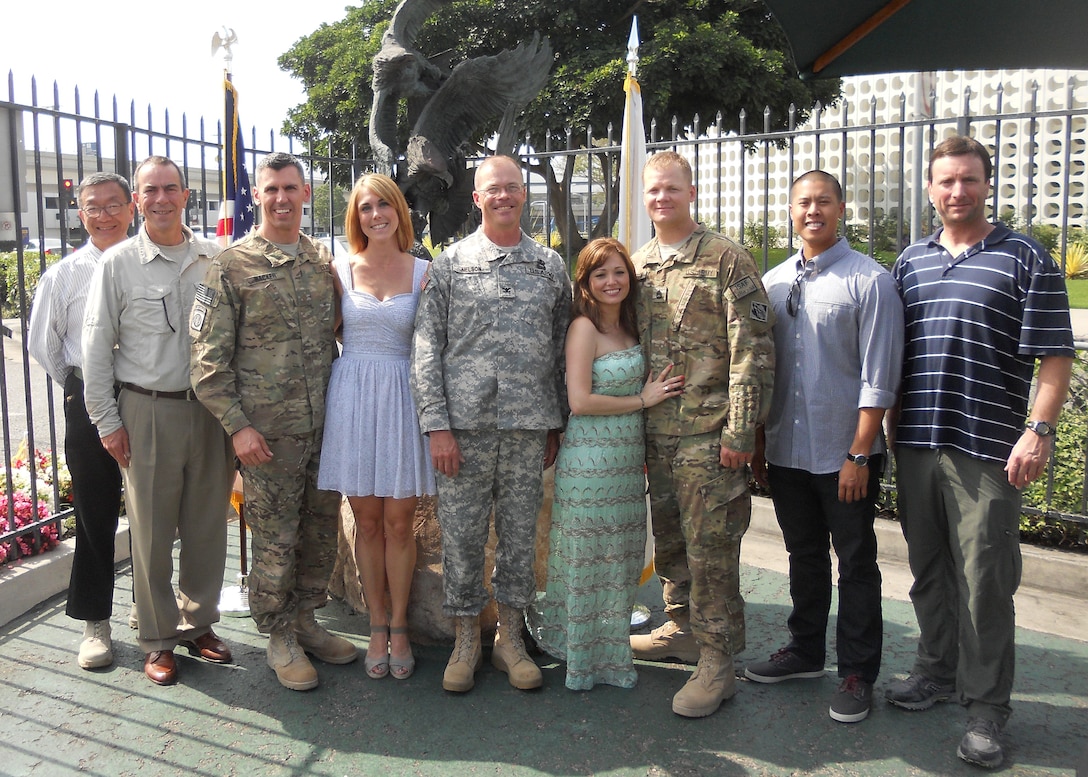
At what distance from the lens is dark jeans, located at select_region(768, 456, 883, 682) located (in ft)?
9.99

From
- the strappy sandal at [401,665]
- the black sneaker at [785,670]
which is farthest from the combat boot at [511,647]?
the black sneaker at [785,670]

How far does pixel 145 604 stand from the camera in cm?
340

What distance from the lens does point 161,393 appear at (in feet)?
10.9

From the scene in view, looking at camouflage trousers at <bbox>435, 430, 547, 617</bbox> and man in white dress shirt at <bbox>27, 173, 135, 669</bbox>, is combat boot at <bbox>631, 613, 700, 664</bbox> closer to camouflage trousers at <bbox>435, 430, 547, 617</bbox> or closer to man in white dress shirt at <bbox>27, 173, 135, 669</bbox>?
camouflage trousers at <bbox>435, 430, 547, 617</bbox>

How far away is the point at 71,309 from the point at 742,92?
1224 cm

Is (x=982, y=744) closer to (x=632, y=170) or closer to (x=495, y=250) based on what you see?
(x=495, y=250)

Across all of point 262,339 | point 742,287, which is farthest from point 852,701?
point 262,339

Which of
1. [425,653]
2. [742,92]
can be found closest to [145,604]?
[425,653]

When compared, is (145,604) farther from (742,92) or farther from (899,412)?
(742,92)

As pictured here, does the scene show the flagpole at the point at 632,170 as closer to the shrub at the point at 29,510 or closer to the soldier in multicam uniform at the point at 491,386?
the soldier in multicam uniform at the point at 491,386

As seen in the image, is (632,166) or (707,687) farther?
(632,166)

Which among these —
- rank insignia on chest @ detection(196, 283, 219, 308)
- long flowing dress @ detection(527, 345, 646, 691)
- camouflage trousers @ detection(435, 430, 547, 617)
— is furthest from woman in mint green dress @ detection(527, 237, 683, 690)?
rank insignia on chest @ detection(196, 283, 219, 308)

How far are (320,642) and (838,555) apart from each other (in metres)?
2.02

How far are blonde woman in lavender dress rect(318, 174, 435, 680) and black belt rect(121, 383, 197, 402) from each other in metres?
0.55
